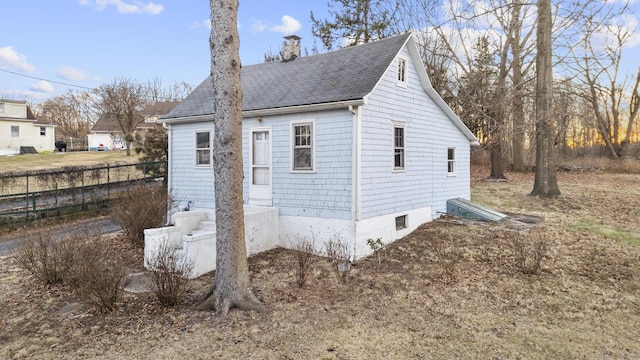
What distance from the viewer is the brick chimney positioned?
12359 millimetres

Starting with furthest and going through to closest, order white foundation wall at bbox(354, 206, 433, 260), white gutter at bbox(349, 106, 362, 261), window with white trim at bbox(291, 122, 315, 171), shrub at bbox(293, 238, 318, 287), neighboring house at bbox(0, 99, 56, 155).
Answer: neighboring house at bbox(0, 99, 56, 155)
window with white trim at bbox(291, 122, 315, 171)
white foundation wall at bbox(354, 206, 433, 260)
white gutter at bbox(349, 106, 362, 261)
shrub at bbox(293, 238, 318, 287)

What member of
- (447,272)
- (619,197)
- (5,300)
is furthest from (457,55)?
(5,300)

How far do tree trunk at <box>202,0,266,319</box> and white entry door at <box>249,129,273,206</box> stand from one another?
4.40 meters

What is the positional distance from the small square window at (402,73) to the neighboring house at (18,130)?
33.2 m

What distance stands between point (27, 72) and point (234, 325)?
3013 centimetres

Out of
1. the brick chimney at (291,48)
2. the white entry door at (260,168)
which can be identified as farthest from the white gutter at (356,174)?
the brick chimney at (291,48)

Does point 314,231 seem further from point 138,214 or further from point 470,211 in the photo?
point 470,211

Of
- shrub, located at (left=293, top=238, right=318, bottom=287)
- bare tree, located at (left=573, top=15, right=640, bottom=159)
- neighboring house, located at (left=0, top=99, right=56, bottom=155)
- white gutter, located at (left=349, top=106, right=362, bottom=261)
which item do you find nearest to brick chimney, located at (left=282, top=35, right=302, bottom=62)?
white gutter, located at (left=349, top=106, right=362, bottom=261)

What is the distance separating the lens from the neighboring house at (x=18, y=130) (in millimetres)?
30094

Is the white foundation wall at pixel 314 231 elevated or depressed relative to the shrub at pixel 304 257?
elevated

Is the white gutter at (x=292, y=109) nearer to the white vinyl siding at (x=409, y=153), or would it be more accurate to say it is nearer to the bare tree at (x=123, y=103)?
the white vinyl siding at (x=409, y=153)

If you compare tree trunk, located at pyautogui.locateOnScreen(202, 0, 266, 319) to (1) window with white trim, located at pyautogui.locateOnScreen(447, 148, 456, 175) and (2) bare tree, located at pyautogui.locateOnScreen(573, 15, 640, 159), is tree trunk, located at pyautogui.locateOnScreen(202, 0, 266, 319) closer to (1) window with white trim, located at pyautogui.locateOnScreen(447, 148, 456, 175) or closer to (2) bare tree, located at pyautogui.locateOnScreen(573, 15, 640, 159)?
(1) window with white trim, located at pyautogui.locateOnScreen(447, 148, 456, 175)

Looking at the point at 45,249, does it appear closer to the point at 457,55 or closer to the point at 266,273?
the point at 266,273

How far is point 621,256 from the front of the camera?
7.61m
